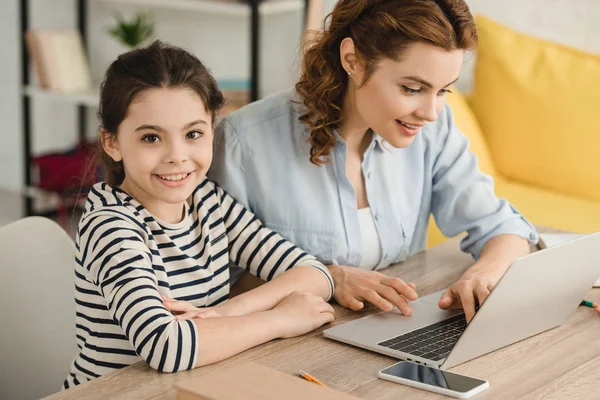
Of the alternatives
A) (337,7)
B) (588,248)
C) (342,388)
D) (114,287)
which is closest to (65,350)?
(114,287)

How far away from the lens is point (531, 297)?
123 centimetres

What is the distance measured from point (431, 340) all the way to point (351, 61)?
1.84 feet

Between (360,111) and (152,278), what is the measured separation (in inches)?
22.0

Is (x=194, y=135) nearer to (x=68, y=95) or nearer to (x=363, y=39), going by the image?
(x=363, y=39)

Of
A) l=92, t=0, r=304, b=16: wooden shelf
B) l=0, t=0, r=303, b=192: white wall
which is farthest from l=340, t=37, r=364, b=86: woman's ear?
l=0, t=0, r=303, b=192: white wall

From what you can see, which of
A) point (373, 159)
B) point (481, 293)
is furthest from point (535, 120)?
point (481, 293)

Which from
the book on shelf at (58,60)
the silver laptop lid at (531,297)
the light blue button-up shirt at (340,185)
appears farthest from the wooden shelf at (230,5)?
the silver laptop lid at (531,297)

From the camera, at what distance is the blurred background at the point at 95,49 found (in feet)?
11.1

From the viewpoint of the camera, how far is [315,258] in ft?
5.17

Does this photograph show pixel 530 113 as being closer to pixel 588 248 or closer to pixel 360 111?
pixel 360 111

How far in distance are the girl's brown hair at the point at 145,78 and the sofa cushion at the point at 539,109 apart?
5.61ft

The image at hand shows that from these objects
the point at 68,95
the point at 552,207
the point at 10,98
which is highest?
the point at 552,207

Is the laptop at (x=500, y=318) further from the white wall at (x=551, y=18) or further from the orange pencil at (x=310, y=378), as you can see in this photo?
the white wall at (x=551, y=18)

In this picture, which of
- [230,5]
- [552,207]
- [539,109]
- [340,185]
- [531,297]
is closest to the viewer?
[531,297]
